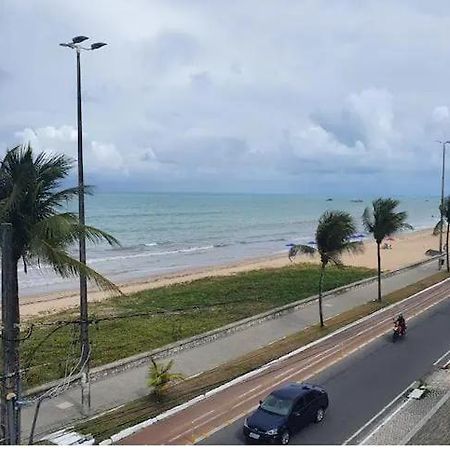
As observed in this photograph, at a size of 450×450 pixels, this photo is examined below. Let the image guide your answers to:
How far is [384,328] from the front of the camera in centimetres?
2411

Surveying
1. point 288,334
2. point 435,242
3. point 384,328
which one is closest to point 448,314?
point 384,328

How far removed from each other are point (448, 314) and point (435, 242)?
5449 centimetres

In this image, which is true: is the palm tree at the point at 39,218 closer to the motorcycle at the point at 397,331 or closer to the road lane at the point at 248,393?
the road lane at the point at 248,393

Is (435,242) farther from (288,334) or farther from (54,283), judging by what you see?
(288,334)

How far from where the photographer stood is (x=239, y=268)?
51625 mm

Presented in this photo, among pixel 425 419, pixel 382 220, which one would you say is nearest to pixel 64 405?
pixel 425 419

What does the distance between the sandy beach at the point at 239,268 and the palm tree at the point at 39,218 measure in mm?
23282

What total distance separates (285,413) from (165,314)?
46.9ft

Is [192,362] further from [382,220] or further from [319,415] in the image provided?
[382,220]

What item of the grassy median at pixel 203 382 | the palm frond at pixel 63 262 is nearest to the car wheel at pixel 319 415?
the grassy median at pixel 203 382

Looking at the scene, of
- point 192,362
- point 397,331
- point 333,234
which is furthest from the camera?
point 333,234

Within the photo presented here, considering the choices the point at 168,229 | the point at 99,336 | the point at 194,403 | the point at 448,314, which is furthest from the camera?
the point at 168,229

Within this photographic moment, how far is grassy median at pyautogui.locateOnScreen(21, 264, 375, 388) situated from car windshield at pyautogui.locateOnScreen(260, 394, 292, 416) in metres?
4.85

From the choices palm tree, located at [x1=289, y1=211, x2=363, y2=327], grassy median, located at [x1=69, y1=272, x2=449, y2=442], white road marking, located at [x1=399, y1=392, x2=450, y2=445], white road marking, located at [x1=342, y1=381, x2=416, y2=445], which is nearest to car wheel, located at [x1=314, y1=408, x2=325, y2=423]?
white road marking, located at [x1=342, y1=381, x2=416, y2=445]
